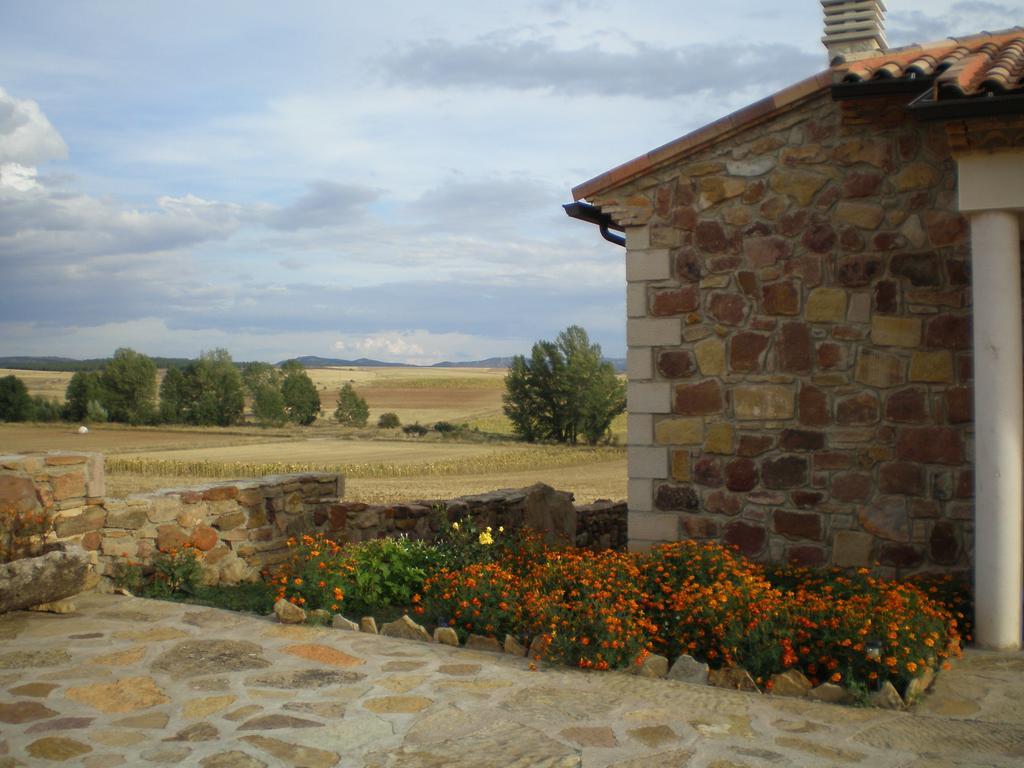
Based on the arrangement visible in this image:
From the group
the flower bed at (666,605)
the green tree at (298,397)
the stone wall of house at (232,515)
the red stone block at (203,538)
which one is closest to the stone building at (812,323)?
the flower bed at (666,605)

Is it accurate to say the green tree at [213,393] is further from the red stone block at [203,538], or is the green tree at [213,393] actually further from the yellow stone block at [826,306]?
the yellow stone block at [826,306]

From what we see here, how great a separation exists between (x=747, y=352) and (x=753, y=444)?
0.78m

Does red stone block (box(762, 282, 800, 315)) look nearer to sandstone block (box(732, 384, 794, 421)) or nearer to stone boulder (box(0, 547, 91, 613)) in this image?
sandstone block (box(732, 384, 794, 421))

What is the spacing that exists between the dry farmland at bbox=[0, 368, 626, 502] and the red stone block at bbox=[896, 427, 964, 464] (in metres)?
12.8

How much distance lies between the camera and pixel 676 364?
331 inches

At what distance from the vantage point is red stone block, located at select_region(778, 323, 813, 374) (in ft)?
26.1

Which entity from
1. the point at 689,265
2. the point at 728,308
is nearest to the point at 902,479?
the point at 728,308

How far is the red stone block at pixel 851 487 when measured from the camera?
25.4ft

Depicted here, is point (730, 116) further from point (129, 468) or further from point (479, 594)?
point (129, 468)

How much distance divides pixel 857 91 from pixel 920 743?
470 centimetres

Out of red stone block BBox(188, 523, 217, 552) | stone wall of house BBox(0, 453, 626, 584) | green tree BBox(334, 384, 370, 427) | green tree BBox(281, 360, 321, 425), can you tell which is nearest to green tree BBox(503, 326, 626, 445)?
green tree BBox(334, 384, 370, 427)

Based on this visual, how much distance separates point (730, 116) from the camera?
814cm

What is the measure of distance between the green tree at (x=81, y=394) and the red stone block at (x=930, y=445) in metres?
48.2

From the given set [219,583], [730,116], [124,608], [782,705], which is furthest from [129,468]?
[782,705]
